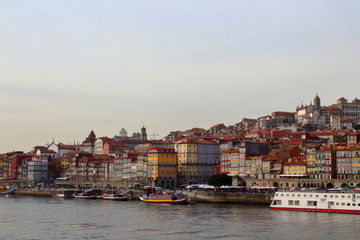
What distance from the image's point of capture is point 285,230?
4856 cm

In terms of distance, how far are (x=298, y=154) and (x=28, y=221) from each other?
2339 inches

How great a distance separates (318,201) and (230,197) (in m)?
19.7

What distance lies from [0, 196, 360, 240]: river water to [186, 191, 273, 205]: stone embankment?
11.2 m

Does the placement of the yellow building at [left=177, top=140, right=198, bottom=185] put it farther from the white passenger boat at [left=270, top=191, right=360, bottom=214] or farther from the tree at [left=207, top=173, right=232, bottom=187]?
the white passenger boat at [left=270, top=191, right=360, bottom=214]

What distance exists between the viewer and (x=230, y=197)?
8381 centimetres

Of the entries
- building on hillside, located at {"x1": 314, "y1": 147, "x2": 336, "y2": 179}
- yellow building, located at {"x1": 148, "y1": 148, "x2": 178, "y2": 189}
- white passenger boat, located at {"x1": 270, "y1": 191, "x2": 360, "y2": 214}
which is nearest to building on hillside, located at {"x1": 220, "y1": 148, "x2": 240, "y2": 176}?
yellow building, located at {"x1": 148, "y1": 148, "x2": 178, "y2": 189}

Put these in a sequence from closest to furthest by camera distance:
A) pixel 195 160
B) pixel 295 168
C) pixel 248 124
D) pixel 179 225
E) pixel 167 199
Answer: pixel 179 225 < pixel 167 199 < pixel 295 168 < pixel 195 160 < pixel 248 124

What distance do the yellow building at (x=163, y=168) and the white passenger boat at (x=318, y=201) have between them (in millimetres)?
46956

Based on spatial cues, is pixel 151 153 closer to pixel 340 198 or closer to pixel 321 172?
pixel 321 172

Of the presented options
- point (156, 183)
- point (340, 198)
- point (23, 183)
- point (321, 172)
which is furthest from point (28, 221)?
point (23, 183)

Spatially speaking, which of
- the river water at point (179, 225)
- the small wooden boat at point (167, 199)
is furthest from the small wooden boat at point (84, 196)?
the river water at point (179, 225)

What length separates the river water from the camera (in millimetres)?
45969

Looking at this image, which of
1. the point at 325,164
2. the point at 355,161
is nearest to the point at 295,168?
the point at 325,164

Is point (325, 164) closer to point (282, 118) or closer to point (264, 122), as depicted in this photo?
point (264, 122)
